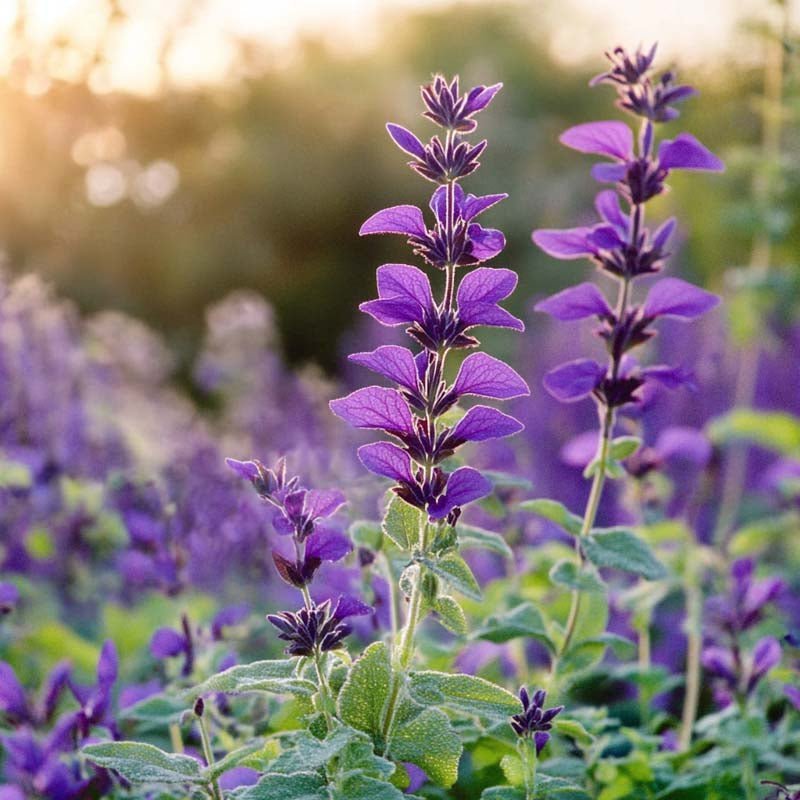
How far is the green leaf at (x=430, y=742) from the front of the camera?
3.34 ft

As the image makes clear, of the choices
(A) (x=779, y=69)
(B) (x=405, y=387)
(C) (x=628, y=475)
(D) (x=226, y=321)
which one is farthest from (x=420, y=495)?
(D) (x=226, y=321)

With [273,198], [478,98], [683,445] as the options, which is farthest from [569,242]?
[273,198]

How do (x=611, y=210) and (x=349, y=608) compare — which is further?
(x=611, y=210)

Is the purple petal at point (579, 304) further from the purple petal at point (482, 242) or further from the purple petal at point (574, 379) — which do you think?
the purple petal at point (482, 242)

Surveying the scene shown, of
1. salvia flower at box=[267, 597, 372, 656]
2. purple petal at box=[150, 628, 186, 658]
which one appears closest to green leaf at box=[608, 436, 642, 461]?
salvia flower at box=[267, 597, 372, 656]

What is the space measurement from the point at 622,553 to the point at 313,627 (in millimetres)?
413

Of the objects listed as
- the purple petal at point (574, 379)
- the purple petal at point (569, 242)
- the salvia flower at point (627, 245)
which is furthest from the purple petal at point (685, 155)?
the purple petal at point (574, 379)

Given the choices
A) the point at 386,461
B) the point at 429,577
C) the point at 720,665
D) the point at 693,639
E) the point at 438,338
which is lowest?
the point at 693,639

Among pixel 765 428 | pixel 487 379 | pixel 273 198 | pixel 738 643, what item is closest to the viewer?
pixel 487 379

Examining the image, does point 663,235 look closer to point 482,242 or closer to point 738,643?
point 482,242

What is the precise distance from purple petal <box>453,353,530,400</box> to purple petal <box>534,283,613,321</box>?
0.22 meters

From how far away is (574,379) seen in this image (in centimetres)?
122

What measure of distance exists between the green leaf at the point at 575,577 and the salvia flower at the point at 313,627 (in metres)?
0.33

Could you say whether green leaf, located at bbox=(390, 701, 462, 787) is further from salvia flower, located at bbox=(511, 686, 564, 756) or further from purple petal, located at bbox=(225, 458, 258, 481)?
purple petal, located at bbox=(225, 458, 258, 481)
